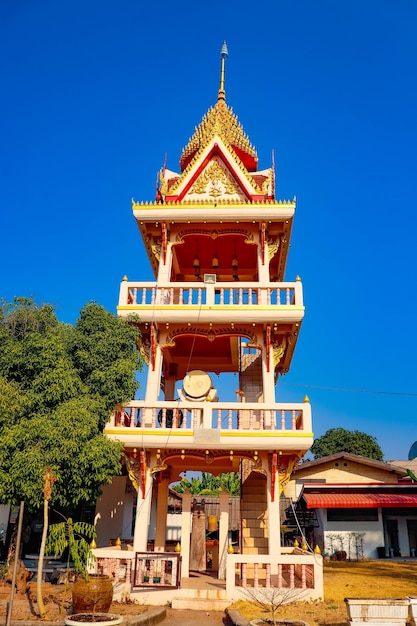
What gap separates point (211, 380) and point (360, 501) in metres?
11.3

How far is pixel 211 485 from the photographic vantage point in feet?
137

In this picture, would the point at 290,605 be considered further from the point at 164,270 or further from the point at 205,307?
the point at 164,270

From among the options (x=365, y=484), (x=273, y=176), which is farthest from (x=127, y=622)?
(x=365, y=484)

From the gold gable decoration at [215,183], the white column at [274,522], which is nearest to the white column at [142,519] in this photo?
the white column at [274,522]

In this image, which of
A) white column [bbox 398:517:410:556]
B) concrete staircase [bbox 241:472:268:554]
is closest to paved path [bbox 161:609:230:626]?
concrete staircase [bbox 241:472:268:554]

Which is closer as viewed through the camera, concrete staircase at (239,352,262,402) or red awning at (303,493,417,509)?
concrete staircase at (239,352,262,402)

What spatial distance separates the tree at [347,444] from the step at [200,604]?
1837 inches

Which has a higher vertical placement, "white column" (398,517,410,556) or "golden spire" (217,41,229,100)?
"golden spire" (217,41,229,100)

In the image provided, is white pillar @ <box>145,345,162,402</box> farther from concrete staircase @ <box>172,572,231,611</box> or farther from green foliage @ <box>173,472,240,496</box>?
green foliage @ <box>173,472,240,496</box>

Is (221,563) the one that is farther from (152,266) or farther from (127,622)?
Result: (152,266)

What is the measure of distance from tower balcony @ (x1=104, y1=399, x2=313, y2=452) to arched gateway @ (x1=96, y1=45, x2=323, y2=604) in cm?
3

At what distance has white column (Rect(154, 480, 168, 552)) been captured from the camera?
16359 millimetres

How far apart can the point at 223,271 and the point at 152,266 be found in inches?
117

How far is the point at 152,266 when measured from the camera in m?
20.0
